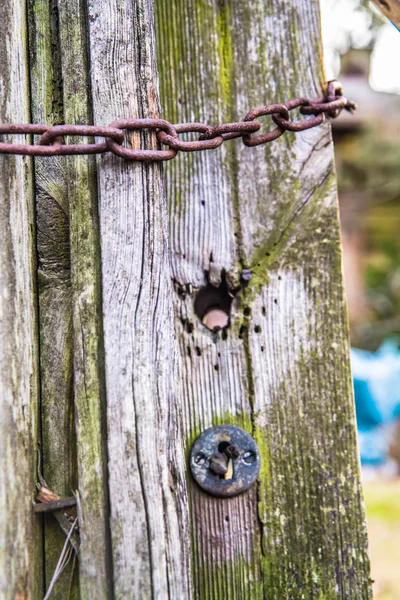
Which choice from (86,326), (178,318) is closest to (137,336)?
(86,326)

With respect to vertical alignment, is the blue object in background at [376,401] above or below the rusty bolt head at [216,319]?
above

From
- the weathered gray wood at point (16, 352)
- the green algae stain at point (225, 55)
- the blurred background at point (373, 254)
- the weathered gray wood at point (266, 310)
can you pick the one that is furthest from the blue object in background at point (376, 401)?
the weathered gray wood at point (16, 352)

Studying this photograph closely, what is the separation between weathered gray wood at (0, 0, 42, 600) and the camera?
33.4 inches

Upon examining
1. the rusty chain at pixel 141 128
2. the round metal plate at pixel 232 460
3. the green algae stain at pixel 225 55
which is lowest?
the round metal plate at pixel 232 460

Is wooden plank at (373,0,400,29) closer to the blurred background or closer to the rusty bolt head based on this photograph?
the rusty bolt head

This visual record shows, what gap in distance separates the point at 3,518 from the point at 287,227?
0.72 metres

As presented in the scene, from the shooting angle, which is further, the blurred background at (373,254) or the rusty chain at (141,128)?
the blurred background at (373,254)

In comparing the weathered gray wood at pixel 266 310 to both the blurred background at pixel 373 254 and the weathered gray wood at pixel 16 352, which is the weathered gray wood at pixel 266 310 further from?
the blurred background at pixel 373 254

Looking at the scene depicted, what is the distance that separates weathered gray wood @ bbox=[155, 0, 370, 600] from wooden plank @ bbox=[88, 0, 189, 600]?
0.20 meters

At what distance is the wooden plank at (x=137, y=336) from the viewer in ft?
2.87

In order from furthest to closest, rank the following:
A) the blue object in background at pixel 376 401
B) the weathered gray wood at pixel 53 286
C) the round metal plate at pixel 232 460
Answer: the blue object in background at pixel 376 401 → the round metal plate at pixel 232 460 → the weathered gray wood at pixel 53 286

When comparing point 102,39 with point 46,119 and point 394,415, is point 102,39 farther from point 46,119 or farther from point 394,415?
point 394,415

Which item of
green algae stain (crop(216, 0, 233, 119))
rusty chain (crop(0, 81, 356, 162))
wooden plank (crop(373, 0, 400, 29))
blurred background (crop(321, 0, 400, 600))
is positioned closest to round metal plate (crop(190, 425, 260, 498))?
rusty chain (crop(0, 81, 356, 162))

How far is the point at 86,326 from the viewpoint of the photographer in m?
0.92
